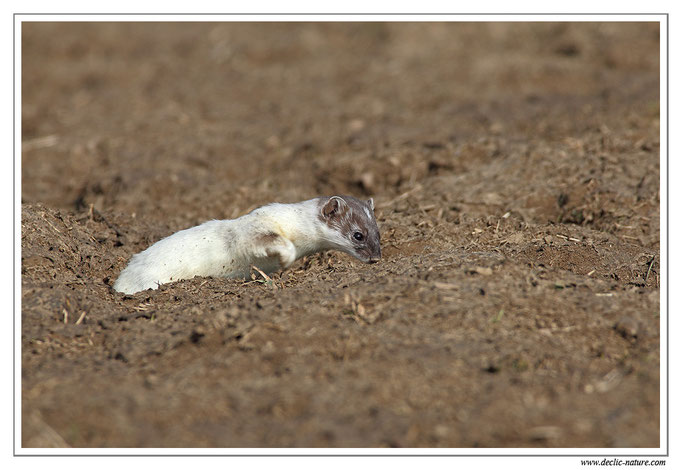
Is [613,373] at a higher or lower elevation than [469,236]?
lower

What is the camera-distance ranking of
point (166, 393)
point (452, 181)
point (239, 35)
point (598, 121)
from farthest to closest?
point (239, 35) < point (598, 121) < point (452, 181) < point (166, 393)

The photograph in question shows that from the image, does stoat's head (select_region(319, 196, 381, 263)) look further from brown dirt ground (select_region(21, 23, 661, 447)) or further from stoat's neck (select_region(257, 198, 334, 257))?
brown dirt ground (select_region(21, 23, 661, 447))

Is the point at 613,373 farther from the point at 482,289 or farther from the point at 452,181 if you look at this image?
the point at 452,181

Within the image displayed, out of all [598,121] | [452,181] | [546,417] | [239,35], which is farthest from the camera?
[239,35]

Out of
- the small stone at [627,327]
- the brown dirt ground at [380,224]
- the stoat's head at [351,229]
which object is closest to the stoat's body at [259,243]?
the stoat's head at [351,229]

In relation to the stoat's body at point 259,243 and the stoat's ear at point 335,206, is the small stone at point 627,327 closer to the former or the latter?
the stoat's body at point 259,243


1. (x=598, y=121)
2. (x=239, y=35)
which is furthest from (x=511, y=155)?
(x=239, y=35)
